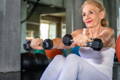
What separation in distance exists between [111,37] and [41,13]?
8926 mm

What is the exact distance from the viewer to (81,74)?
3.47ft

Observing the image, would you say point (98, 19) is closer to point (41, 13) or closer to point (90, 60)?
point (90, 60)

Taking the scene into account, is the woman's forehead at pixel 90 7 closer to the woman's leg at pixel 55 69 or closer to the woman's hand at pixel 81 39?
the woman's hand at pixel 81 39

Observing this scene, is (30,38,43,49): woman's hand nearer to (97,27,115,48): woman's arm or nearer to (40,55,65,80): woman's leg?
(40,55,65,80): woman's leg

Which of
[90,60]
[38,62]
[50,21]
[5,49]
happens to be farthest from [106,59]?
[50,21]

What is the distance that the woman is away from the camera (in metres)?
1.06

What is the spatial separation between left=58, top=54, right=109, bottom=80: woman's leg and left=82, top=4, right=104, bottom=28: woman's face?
21 centimetres

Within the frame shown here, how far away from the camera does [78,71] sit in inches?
41.4

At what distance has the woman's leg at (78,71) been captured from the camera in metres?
1.04

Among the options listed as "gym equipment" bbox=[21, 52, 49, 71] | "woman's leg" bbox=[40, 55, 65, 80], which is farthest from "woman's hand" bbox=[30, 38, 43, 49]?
"gym equipment" bbox=[21, 52, 49, 71]

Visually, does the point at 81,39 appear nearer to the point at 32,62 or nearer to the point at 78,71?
the point at 78,71

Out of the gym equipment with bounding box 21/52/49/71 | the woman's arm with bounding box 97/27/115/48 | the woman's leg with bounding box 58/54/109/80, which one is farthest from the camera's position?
the gym equipment with bounding box 21/52/49/71

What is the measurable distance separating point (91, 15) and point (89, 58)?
0.21 meters

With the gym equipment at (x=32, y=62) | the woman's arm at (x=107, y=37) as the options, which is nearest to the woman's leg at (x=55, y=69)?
the woman's arm at (x=107, y=37)
